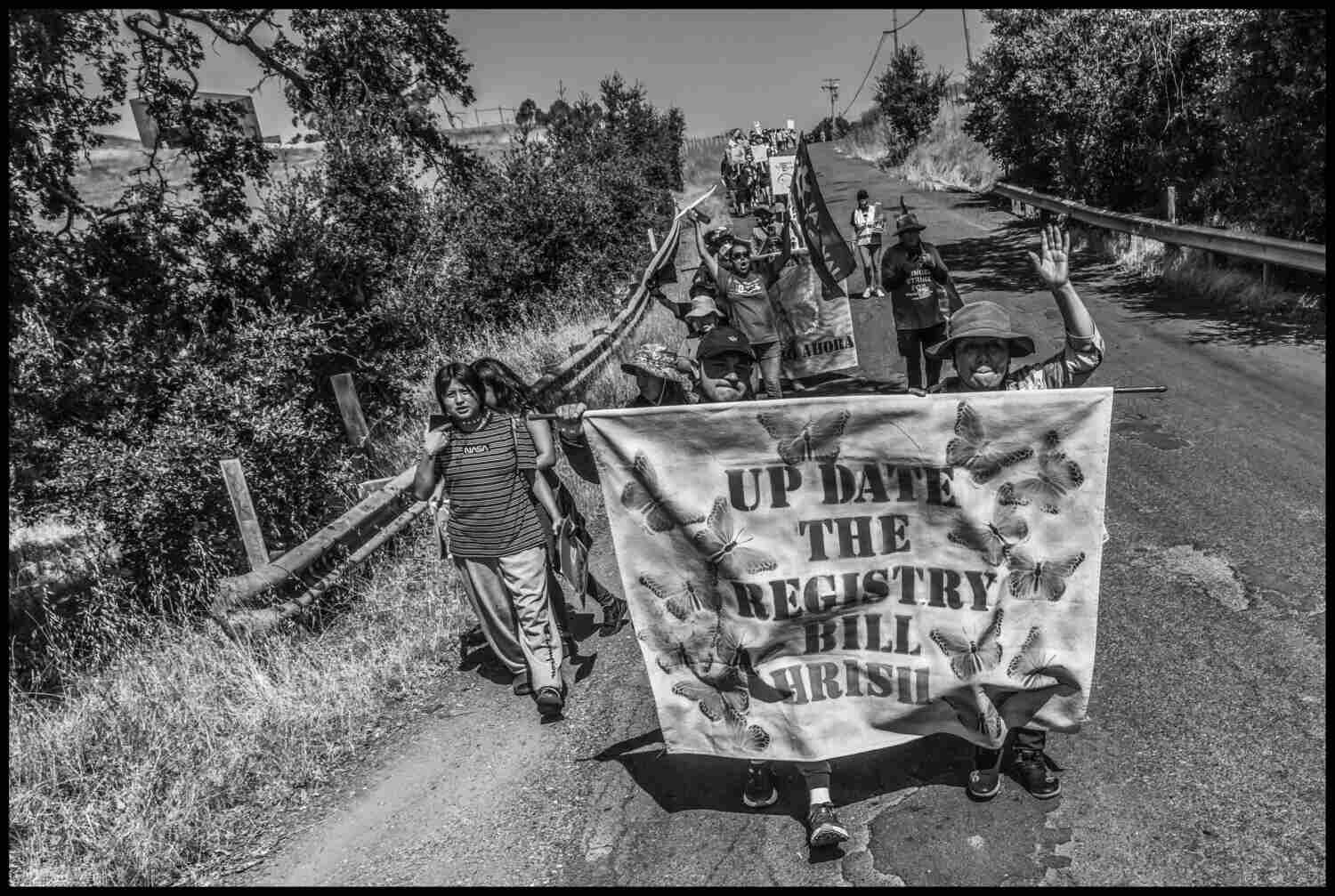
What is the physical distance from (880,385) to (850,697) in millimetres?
6709

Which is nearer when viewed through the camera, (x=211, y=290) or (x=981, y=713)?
(x=981, y=713)

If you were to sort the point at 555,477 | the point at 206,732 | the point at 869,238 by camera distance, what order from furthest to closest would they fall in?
the point at 869,238, the point at 555,477, the point at 206,732

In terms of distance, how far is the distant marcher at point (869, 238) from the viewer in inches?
613

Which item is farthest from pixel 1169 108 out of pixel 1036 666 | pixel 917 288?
pixel 1036 666

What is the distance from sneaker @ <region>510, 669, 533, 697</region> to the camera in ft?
17.3

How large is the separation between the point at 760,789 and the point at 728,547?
1.13 m

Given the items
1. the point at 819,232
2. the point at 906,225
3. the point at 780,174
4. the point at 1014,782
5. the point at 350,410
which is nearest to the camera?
the point at 1014,782

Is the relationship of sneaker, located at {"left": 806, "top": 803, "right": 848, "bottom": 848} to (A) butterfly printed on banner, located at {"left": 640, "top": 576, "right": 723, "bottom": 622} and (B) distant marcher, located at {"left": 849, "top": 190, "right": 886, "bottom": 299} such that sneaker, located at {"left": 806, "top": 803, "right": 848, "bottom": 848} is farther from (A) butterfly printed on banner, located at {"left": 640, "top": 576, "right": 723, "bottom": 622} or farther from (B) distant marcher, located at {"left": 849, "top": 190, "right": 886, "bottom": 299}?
(B) distant marcher, located at {"left": 849, "top": 190, "right": 886, "bottom": 299}

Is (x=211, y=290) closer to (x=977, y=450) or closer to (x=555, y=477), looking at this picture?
(x=555, y=477)

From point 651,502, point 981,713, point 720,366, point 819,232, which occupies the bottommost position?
point 981,713

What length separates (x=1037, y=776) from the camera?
375cm

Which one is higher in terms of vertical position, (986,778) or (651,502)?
(651,502)

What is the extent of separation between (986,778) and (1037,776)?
205mm

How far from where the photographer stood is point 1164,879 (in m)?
3.22
